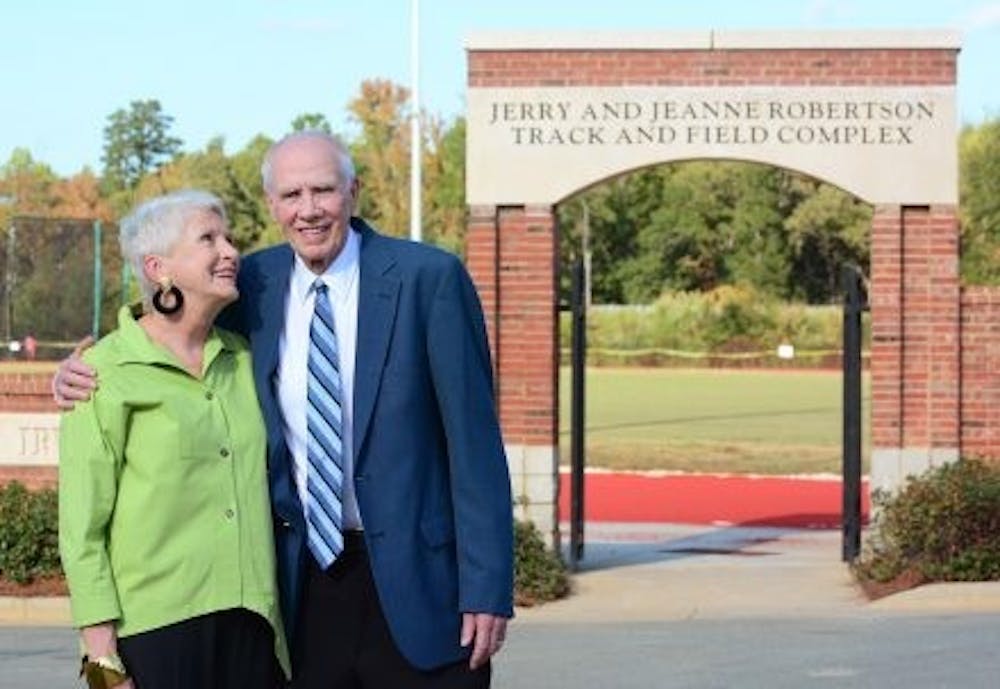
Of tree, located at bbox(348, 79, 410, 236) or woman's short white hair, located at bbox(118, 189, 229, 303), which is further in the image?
tree, located at bbox(348, 79, 410, 236)

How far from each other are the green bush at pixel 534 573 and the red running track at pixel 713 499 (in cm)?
500

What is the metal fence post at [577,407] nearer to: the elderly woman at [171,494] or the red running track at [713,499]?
the red running track at [713,499]

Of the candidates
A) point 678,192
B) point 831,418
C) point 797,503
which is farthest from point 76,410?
point 678,192

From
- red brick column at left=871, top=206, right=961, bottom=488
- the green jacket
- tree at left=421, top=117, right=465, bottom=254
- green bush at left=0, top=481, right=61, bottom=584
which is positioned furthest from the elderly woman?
tree at left=421, top=117, right=465, bottom=254

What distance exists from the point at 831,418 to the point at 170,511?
37595mm

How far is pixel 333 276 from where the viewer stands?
15.9 ft

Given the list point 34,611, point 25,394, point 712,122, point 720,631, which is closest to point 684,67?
point 712,122

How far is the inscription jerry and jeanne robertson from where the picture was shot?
16.1m

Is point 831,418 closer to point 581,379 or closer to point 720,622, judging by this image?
point 581,379

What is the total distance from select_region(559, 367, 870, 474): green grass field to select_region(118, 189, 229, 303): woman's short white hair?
941 inches

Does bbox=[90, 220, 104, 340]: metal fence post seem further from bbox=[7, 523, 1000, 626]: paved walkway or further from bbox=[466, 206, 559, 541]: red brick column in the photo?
bbox=[466, 206, 559, 541]: red brick column

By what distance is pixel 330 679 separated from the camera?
4.80 meters

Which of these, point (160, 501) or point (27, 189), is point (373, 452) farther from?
point (27, 189)

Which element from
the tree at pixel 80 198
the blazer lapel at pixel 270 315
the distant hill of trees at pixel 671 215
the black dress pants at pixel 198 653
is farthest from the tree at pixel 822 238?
the black dress pants at pixel 198 653
